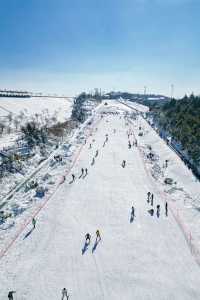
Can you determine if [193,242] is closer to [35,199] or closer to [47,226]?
[47,226]

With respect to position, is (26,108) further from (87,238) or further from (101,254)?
(101,254)

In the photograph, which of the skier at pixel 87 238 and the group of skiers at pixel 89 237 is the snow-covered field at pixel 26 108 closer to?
the group of skiers at pixel 89 237

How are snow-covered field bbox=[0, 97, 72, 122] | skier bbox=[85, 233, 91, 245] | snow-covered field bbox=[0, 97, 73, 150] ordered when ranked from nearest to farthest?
skier bbox=[85, 233, 91, 245]
snow-covered field bbox=[0, 97, 73, 150]
snow-covered field bbox=[0, 97, 72, 122]

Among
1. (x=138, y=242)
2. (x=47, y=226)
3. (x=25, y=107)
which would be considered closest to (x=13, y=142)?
(x=47, y=226)

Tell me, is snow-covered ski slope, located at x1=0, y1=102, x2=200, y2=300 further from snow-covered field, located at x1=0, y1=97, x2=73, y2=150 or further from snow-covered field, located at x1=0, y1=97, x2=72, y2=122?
snow-covered field, located at x1=0, y1=97, x2=72, y2=122

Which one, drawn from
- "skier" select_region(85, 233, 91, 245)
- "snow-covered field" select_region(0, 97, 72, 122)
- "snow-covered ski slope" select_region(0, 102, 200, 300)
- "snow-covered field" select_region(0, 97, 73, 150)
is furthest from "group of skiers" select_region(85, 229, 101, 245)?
"snow-covered field" select_region(0, 97, 72, 122)

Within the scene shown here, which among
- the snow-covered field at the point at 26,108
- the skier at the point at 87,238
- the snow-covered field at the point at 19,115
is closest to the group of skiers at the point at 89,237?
the skier at the point at 87,238

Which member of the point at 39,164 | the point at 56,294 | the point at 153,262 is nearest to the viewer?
the point at 56,294

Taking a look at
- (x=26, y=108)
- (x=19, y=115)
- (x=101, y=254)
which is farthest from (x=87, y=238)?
(x=26, y=108)

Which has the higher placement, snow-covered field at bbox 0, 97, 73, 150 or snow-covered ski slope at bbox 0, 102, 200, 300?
snow-covered field at bbox 0, 97, 73, 150
